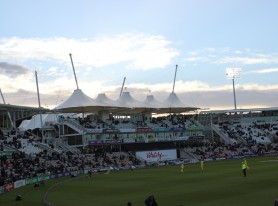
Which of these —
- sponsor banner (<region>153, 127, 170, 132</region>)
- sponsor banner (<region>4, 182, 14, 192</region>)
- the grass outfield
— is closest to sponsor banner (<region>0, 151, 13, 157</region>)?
sponsor banner (<region>4, 182, 14, 192</region>)

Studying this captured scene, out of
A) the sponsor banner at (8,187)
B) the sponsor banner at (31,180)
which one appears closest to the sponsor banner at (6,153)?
the sponsor banner at (31,180)

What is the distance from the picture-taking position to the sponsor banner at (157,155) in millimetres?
89069

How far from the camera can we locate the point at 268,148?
324 ft

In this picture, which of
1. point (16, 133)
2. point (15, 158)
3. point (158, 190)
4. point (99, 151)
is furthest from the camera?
point (99, 151)

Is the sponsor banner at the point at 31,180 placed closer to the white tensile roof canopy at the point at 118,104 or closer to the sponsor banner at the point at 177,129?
the white tensile roof canopy at the point at 118,104

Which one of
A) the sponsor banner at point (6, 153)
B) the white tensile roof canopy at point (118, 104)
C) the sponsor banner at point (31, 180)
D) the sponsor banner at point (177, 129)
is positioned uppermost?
the white tensile roof canopy at point (118, 104)

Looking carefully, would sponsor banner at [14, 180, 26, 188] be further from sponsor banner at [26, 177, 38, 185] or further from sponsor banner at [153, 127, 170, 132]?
sponsor banner at [153, 127, 170, 132]

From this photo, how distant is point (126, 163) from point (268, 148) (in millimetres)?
36771

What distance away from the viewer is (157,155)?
9081 cm

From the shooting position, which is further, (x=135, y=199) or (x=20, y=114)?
(x=20, y=114)

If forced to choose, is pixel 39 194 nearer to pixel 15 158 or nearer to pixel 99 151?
pixel 15 158

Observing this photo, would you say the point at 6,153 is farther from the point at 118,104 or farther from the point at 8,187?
the point at 118,104

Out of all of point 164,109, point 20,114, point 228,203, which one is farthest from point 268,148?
point 228,203

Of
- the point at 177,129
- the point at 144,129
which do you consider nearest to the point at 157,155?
the point at 144,129
